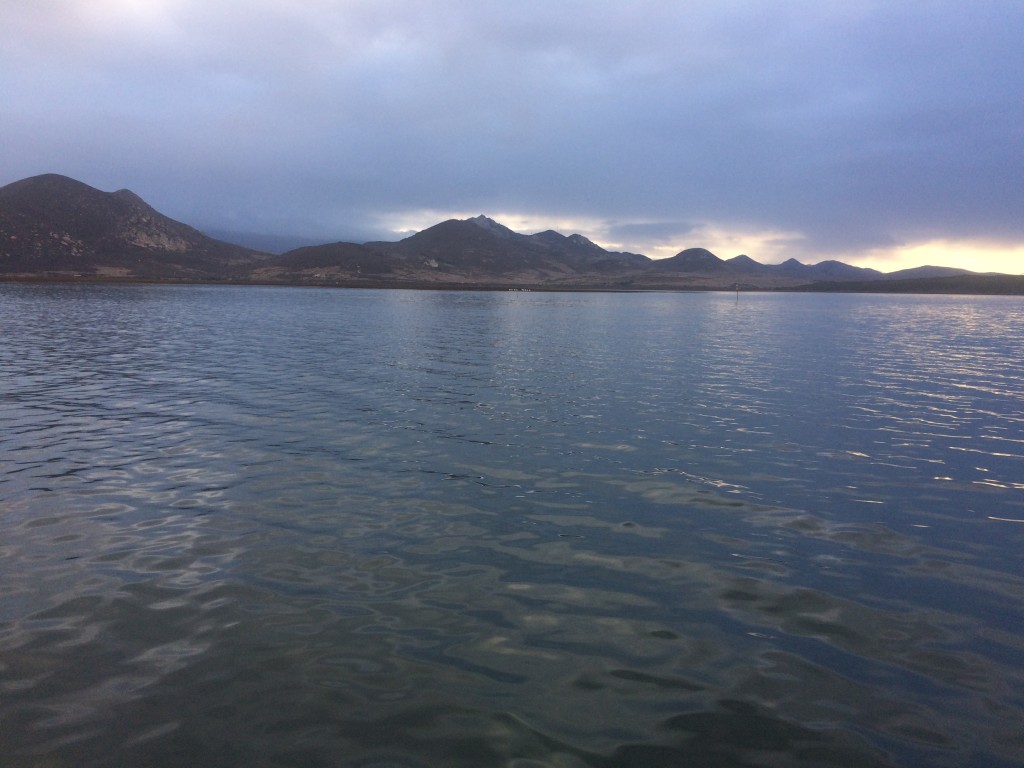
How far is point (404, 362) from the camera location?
4109cm

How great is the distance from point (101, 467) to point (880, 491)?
73.8ft

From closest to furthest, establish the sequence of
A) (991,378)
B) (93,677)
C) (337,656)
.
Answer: (93,677), (337,656), (991,378)

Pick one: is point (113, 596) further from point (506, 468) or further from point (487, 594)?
point (506, 468)

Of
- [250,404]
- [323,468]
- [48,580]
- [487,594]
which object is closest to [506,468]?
[323,468]

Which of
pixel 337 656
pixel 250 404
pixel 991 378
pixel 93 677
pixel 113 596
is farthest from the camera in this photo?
pixel 991 378

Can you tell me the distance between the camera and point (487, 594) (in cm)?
1062

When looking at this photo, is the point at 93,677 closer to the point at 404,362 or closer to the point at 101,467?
the point at 101,467

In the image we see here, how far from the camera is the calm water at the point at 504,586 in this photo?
7.38m

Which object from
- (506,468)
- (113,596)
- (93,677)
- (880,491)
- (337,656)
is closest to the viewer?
(93,677)

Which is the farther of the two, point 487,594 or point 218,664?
point 487,594

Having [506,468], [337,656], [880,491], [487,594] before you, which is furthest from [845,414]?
[337,656]

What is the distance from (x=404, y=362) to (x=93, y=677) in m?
33.4

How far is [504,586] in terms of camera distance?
1095 centimetres

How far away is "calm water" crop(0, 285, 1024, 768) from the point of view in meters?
7.38
